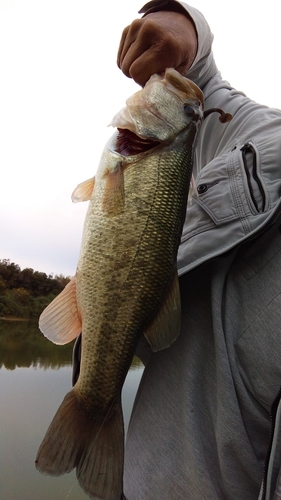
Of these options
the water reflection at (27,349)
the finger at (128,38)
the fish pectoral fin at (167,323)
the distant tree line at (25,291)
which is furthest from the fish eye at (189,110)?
Result: the distant tree line at (25,291)

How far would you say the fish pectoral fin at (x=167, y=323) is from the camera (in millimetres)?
1083

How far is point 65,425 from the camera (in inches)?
40.1

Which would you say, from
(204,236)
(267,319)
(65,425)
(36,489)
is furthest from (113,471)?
(36,489)

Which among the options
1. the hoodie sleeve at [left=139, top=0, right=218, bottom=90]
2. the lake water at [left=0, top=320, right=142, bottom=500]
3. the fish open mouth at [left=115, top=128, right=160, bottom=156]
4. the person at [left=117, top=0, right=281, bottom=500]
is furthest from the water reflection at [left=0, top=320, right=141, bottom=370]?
the fish open mouth at [left=115, top=128, right=160, bottom=156]

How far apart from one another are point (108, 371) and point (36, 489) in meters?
7.84

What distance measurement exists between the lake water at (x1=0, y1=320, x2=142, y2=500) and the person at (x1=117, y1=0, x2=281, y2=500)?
2.64 meters

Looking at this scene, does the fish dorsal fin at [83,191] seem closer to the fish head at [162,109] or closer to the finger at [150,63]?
the fish head at [162,109]

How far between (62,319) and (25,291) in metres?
20.7

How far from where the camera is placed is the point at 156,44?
1263 millimetres

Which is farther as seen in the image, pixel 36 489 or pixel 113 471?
pixel 36 489

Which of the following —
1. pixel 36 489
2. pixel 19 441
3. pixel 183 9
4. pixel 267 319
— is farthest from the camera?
pixel 19 441

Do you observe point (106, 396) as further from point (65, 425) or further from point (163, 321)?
point (163, 321)

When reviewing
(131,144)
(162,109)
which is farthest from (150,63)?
(131,144)

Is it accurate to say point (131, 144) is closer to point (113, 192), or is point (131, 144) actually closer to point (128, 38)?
point (113, 192)
